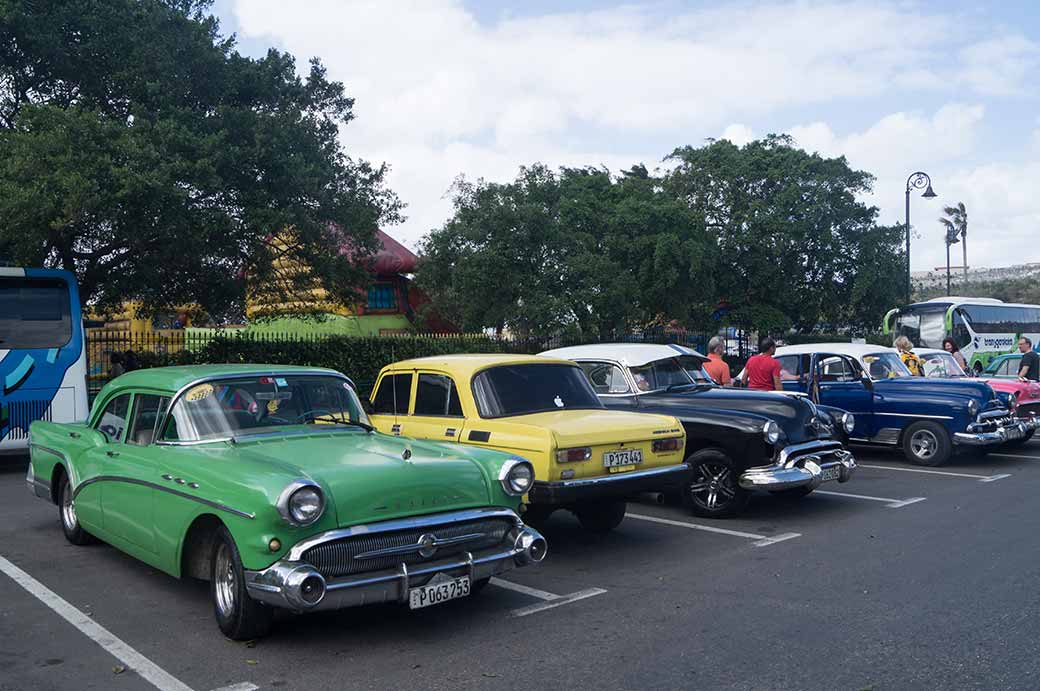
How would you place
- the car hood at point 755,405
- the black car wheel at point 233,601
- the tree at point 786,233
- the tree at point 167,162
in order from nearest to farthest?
the black car wheel at point 233,601 < the car hood at point 755,405 < the tree at point 167,162 < the tree at point 786,233

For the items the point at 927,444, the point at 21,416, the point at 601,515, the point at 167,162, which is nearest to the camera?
the point at 601,515

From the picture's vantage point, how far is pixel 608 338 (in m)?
26.3

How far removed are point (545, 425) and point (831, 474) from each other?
3579 mm

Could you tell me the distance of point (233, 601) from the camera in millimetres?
5352

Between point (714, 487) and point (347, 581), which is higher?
point (347, 581)

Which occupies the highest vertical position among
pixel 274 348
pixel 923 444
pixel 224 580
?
Answer: pixel 274 348

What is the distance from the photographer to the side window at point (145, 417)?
21.3 feet

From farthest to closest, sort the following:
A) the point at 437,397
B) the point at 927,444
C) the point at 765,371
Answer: the point at 927,444 → the point at 765,371 → the point at 437,397

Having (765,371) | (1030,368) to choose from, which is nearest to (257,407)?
(765,371)

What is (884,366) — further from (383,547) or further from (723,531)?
(383,547)

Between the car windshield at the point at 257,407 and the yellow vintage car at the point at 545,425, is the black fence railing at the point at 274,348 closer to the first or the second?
the yellow vintage car at the point at 545,425

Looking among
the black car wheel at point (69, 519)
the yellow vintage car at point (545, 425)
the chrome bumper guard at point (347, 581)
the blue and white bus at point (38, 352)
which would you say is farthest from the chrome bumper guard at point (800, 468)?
the blue and white bus at point (38, 352)

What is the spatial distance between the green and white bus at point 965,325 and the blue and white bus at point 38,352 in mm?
26662

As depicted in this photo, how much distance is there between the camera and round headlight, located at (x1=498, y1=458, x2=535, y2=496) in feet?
19.7
